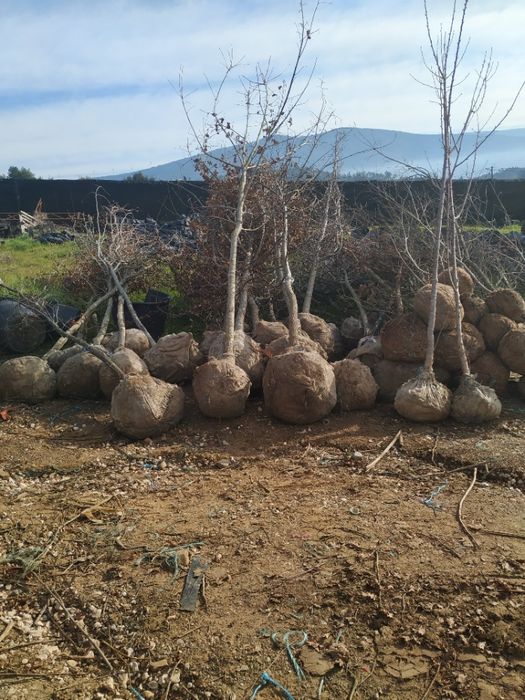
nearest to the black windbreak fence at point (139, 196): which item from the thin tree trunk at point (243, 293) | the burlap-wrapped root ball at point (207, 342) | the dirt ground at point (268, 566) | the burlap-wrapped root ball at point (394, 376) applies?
the thin tree trunk at point (243, 293)

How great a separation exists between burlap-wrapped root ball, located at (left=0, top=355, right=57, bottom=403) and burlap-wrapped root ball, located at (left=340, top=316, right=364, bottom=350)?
3.59 metres

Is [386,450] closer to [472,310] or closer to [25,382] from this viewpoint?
[472,310]

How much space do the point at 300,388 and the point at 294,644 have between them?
9.08 feet

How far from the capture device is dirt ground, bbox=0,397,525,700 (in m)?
2.70

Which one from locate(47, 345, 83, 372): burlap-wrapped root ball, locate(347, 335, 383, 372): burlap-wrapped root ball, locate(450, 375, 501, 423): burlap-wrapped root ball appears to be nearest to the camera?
locate(450, 375, 501, 423): burlap-wrapped root ball

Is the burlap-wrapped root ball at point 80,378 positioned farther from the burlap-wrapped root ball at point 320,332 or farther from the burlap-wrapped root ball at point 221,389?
the burlap-wrapped root ball at point 320,332

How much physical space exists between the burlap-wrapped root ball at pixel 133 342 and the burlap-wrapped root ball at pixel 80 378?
0.58 m

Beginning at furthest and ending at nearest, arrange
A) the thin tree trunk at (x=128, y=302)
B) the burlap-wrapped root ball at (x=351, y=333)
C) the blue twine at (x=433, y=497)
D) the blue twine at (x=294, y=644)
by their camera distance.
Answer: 1. the burlap-wrapped root ball at (x=351, y=333)
2. the thin tree trunk at (x=128, y=302)
3. the blue twine at (x=433, y=497)
4. the blue twine at (x=294, y=644)

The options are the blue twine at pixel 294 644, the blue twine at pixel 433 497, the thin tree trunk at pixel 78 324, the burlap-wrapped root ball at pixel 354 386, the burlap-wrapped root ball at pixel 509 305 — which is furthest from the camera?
the thin tree trunk at pixel 78 324

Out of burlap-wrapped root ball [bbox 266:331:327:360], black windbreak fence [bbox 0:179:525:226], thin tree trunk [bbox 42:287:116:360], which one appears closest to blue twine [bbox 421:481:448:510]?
burlap-wrapped root ball [bbox 266:331:327:360]

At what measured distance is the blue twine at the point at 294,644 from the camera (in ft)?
8.80

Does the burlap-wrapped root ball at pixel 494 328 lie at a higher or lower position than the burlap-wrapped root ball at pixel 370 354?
higher

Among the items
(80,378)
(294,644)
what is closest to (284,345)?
(80,378)

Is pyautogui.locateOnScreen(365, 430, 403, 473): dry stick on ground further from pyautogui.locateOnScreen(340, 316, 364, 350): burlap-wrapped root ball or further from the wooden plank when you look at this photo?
pyautogui.locateOnScreen(340, 316, 364, 350): burlap-wrapped root ball
